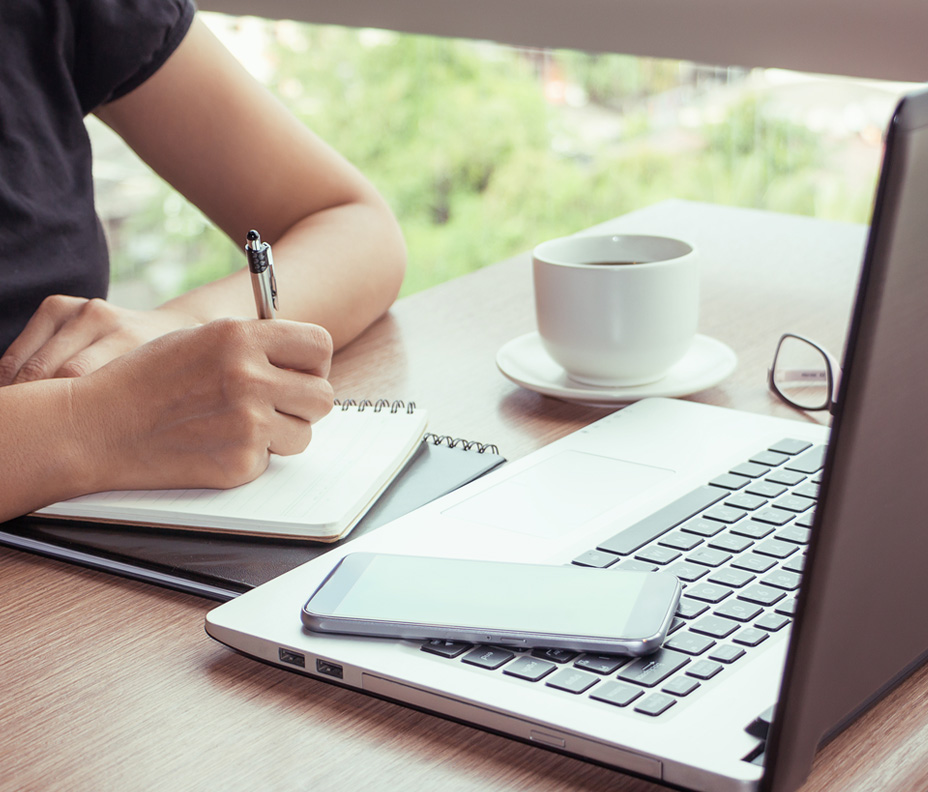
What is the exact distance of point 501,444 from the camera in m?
0.73

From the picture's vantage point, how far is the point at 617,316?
2.54ft

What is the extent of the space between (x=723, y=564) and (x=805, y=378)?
1.14 feet

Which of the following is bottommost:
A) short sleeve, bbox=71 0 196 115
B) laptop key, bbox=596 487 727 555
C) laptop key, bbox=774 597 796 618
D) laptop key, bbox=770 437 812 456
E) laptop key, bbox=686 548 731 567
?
laptop key, bbox=596 487 727 555

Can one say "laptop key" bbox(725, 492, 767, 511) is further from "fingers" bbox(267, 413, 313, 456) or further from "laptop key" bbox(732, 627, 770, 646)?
"fingers" bbox(267, 413, 313, 456)

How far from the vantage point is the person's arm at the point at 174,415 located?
0.64 meters

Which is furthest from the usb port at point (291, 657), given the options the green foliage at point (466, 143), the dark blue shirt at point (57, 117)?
the green foliage at point (466, 143)

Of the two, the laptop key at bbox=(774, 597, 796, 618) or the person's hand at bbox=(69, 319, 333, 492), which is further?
the person's hand at bbox=(69, 319, 333, 492)

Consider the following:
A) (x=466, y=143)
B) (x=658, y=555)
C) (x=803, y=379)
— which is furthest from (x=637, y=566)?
(x=466, y=143)

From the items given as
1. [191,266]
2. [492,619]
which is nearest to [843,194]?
[191,266]

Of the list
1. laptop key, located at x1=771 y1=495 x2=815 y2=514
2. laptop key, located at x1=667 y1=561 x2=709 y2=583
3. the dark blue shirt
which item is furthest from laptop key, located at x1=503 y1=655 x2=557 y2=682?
the dark blue shirt

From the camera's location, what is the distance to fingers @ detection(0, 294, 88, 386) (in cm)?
76

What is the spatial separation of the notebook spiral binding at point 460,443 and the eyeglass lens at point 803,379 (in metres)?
0.25

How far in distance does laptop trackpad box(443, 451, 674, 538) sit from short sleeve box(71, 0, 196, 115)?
62cm

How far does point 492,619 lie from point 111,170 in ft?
13.7
